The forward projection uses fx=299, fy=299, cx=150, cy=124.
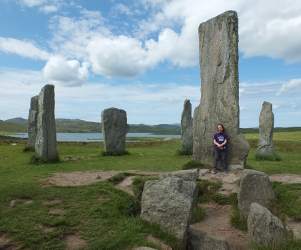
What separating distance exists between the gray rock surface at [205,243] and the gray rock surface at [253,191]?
1828 mm

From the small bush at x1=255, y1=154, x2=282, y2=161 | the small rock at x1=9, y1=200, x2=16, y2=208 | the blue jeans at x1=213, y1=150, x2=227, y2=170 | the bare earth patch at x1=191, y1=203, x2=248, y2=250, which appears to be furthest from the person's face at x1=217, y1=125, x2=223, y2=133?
the small rock at x1=9, y1=200, x2=16, y2=208

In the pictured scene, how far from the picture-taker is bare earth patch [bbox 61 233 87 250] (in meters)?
6.21

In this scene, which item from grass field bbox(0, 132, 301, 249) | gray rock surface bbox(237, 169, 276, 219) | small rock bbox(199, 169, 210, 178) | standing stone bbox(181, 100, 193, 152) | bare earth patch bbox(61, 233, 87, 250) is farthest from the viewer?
standing stone bbox(181, 100, 193, 152)

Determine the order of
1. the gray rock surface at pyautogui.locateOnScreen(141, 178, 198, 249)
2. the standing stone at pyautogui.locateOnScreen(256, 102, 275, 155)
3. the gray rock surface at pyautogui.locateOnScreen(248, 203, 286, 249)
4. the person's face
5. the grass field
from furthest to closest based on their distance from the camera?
the standing stone at pyautogui.locateOnScreen(256, 102, 275, 155) → the person's face → the gray rock surface at pyautogui.locateOnScreen(141, 178, 198, 249) → the gray rock surface at pyautogui.locateOnScreen(248, 203, 286, 249) → the grass field

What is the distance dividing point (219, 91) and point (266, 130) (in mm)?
7926

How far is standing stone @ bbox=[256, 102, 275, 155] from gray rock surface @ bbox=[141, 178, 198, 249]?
41.8 ft

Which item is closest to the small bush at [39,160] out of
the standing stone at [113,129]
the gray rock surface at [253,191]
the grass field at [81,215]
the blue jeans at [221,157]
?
the standing stone at [113,129]

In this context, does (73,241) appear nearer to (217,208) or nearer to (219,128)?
(217,208)

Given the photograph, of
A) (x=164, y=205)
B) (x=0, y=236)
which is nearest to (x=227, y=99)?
(x=164, y=205)

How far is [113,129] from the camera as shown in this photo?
21484 mm

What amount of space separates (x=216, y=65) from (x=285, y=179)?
5.64 m

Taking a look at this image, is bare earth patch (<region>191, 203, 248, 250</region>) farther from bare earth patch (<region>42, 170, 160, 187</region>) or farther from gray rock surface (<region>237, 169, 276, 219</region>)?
bare earth patch (<region>42, 170, 160, 187</region>)

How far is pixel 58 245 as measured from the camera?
616 cm

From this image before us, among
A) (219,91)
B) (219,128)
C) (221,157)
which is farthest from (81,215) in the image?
(219,91)
